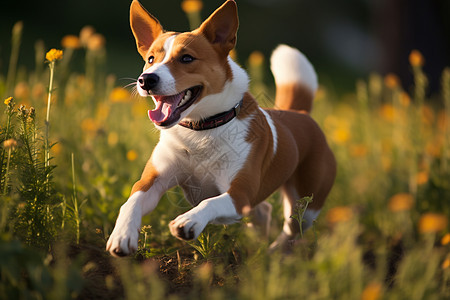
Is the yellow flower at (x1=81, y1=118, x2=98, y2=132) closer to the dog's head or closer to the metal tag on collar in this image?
the dog's head

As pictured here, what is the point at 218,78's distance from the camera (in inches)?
107

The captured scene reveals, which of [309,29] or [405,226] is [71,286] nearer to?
[405,226]

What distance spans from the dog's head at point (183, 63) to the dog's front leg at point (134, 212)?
1.07ft

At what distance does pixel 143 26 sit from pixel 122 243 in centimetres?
134

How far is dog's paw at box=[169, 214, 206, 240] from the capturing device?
2.11m

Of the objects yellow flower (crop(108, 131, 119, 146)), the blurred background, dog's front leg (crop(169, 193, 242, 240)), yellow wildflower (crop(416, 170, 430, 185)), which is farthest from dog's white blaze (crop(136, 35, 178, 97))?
yellow wildflower (crop(416, 170, 430, 185))

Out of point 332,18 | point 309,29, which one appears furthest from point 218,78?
point 332,18

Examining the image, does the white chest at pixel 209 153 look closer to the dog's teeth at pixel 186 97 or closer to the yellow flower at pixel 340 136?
the dog's teeth at pixel 186 97

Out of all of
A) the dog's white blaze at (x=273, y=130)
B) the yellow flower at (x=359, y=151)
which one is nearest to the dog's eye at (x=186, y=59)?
the dog's white blaze at (x=273, y=130)

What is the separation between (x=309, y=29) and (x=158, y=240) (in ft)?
56.9

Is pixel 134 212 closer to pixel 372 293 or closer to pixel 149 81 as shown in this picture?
pixel 149 81

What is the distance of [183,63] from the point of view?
263 cm

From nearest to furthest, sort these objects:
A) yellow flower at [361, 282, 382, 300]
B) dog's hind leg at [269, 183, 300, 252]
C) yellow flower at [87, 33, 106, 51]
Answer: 1. yellow flower at [361, 282, 382, 300]
2. dog's hind leg at [269, 183, 300, 252]
3. yellow flower at [87, 33, 106, 51]

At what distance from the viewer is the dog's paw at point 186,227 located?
2111mm
